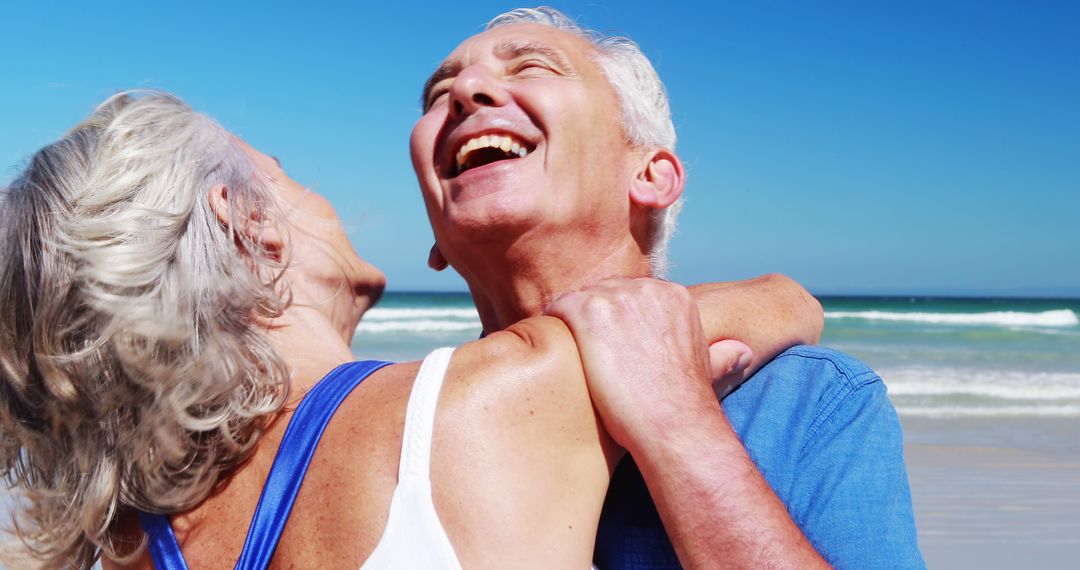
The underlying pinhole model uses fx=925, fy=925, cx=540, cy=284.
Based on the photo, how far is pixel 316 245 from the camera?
229 cm

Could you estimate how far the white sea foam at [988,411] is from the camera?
37.9ft

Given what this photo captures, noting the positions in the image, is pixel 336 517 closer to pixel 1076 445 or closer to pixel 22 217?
pixel 22 217

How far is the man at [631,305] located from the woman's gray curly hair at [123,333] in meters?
0.69

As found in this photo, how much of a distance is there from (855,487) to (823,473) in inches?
2.8

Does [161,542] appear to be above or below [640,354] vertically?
below

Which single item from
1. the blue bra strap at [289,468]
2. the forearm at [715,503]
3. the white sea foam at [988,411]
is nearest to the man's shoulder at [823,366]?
the forearm at [715,503]

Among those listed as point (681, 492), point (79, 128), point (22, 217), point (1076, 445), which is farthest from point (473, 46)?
point (1076, 445)

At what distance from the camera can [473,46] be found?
9.37ft

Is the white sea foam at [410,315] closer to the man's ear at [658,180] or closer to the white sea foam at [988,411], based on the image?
the white sea foam at [988,411]

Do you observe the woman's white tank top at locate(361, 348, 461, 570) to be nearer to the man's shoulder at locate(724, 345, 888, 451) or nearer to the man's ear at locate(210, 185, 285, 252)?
the man's ear at locate(210, 185, 285, 252)

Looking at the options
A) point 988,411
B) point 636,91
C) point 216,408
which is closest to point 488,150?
point 636,91

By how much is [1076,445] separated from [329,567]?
33.3 ft

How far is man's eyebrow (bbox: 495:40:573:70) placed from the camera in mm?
2787

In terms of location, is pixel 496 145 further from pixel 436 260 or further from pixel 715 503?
pixel 715 503
